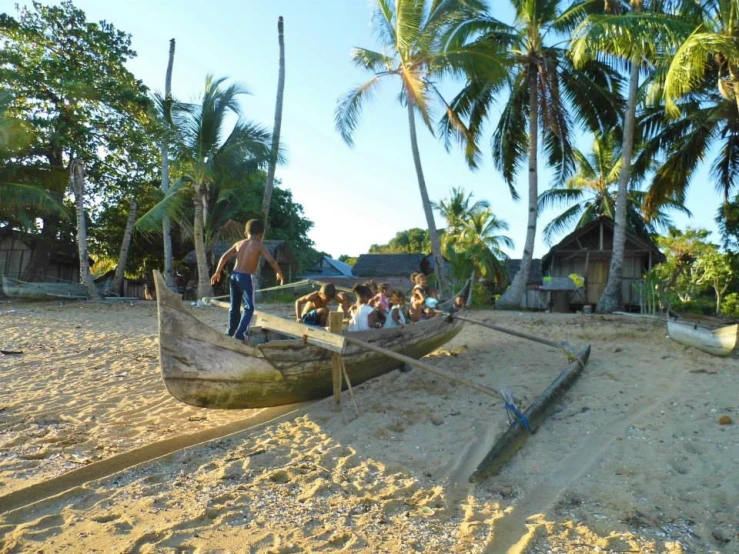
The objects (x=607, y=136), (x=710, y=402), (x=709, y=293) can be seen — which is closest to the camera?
(x=710, y=402)

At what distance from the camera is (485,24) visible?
44.1ft

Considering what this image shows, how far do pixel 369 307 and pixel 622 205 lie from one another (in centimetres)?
895

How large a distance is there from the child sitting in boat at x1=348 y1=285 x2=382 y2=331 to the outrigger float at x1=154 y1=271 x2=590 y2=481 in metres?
0.78

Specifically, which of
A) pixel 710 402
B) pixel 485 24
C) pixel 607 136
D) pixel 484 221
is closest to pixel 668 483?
pixel 710 402

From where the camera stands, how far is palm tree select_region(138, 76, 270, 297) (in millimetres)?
13547

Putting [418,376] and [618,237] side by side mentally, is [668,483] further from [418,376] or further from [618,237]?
[618,237]

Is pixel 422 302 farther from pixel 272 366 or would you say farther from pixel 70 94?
pixel 70 94

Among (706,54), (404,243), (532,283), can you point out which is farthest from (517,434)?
(404,243)

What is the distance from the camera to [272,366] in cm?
461

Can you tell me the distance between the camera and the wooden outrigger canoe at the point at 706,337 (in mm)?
6590

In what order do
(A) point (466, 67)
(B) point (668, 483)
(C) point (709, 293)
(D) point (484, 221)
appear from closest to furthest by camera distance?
(B) point (668, 483) < (A) point (466, 67) < (C) point (709, 293) < (D) point (484, 221)

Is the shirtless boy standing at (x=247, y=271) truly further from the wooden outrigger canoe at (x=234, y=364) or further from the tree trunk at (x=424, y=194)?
the tree trunk at (x=424, y=194)

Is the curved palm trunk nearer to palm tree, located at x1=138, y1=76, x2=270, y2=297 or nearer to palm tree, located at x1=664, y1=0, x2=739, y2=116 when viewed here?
palm tree, located at x1=138, y1=76, x2=270, y2=297

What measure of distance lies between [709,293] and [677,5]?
11182mm
